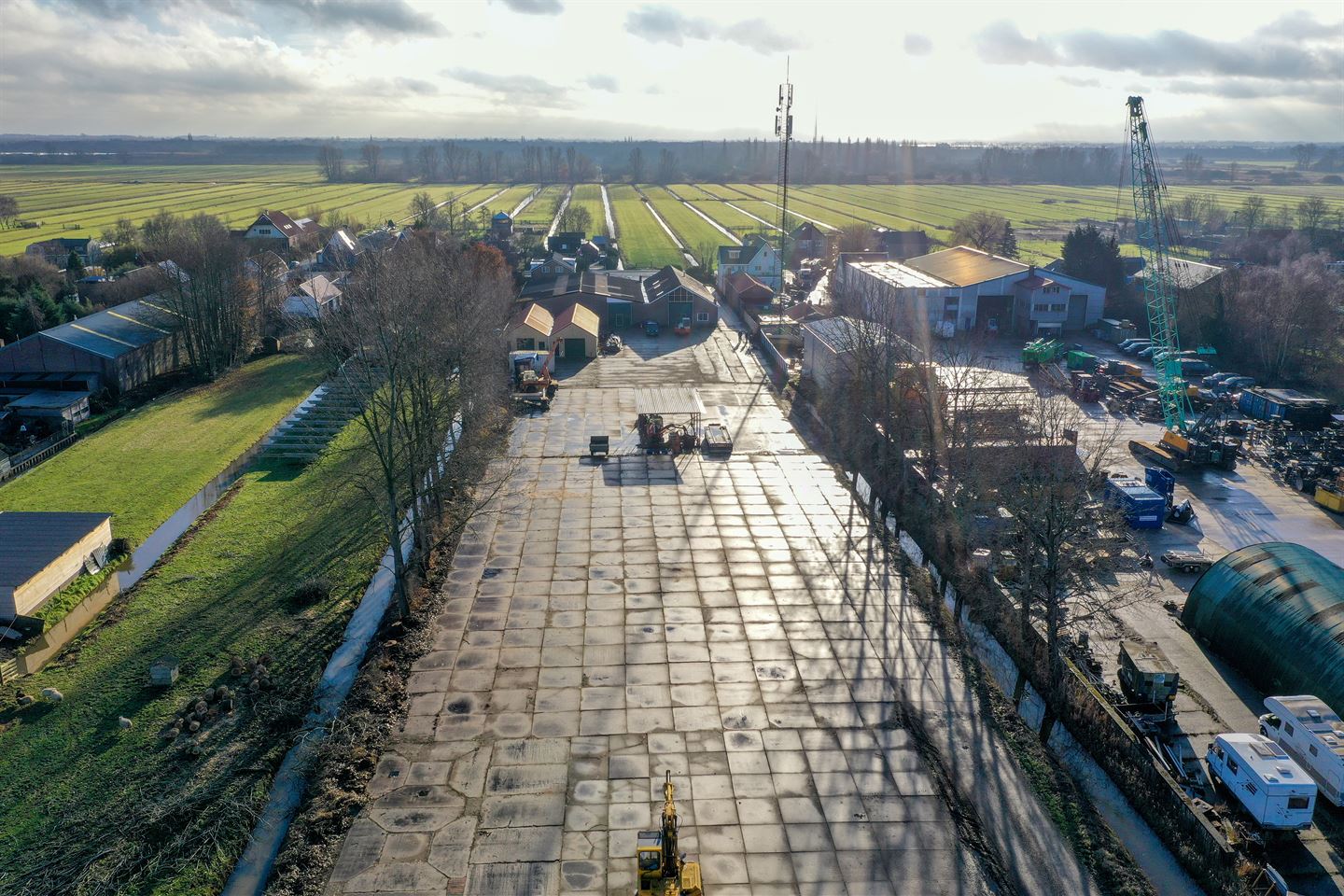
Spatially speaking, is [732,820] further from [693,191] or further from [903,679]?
[693,191]

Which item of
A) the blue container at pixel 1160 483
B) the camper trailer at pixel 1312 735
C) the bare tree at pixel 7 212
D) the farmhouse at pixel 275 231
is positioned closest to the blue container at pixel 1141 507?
the blue container at pixel 1160 483

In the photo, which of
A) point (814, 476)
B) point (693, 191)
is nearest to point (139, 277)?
point (814, 476)

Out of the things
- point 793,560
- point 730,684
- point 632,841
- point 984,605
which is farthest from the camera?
point 793,560

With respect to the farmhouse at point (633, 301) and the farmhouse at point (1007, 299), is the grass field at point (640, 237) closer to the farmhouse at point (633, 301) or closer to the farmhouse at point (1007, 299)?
the farmhouse at point (633, 301)

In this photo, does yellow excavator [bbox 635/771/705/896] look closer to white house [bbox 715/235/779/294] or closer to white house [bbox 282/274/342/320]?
white house [bbox 282/274/342/320]

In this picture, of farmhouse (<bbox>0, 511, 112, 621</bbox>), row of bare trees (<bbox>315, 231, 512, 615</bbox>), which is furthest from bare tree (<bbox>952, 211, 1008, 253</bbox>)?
farmhouse (<bbox>0, 511, 112, 621</bbox>)

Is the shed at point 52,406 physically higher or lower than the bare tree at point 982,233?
lower

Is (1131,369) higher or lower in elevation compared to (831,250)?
lower
